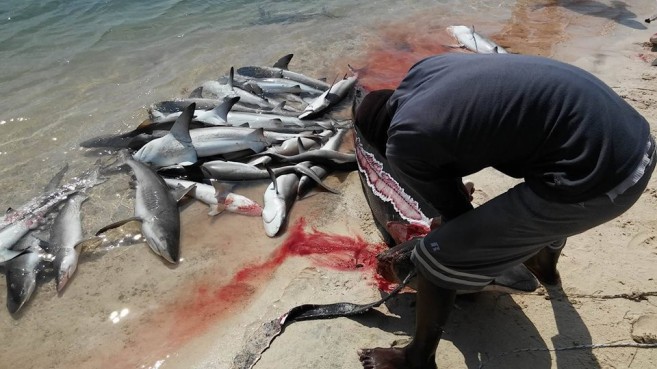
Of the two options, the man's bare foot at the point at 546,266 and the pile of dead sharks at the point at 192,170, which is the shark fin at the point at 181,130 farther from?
the man's bare foot at the point at 546,266

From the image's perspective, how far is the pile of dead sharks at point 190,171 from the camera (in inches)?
187

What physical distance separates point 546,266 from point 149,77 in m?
7.58

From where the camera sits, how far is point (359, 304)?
12.2ft

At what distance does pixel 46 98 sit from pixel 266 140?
4.55m

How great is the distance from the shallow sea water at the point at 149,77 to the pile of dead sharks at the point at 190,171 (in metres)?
0.17

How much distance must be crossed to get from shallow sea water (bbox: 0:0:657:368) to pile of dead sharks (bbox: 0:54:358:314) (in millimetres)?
174

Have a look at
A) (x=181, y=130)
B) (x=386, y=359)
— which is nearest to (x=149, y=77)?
(x=181, y=130)

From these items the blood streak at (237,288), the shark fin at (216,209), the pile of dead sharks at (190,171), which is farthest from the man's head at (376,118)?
the shark fin at (216,209)

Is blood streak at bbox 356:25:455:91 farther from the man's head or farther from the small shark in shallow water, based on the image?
the man's head

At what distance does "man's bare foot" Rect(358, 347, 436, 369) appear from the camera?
3043 mm

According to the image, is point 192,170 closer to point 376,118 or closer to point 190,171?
point 190,171

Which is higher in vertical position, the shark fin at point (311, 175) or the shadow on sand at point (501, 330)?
the shadow on sand at point (501, 330)

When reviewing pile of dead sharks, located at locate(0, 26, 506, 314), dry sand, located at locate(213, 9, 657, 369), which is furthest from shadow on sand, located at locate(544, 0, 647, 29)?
dry sand, located at locate(213, 9, 657, 369)

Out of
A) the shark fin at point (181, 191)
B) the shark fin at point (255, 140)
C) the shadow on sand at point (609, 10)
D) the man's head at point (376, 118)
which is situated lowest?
the shadow on sand at point (609, 10)
